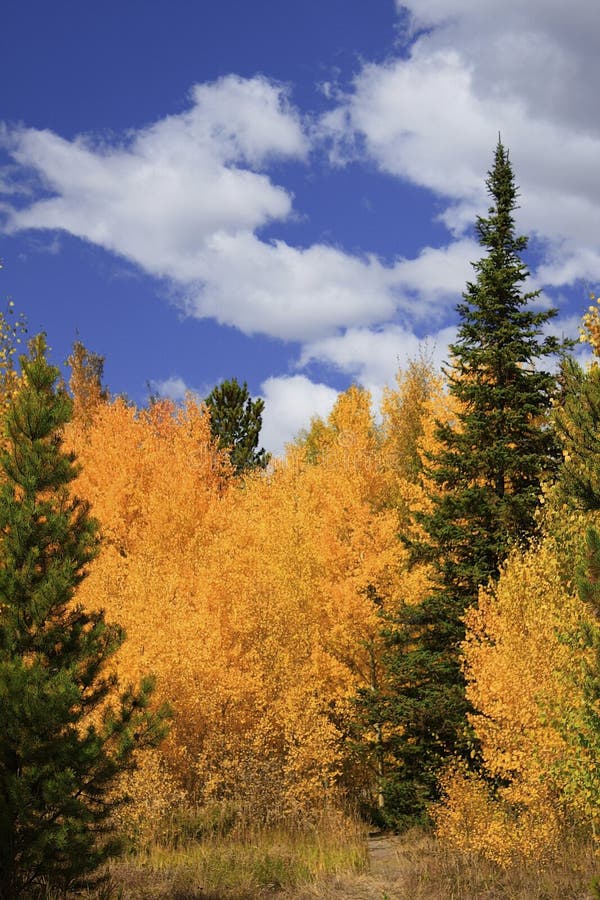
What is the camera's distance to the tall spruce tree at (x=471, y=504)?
867 inches

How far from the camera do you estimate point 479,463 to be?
73.7 feet

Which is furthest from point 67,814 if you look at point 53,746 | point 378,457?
point 378,457

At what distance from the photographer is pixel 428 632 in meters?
23.0

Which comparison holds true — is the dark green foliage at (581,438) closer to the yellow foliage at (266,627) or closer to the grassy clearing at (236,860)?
the yellow foliage at (266,627)

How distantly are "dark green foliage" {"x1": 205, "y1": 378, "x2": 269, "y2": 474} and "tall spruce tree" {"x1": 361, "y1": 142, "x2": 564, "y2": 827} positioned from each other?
32.5 m

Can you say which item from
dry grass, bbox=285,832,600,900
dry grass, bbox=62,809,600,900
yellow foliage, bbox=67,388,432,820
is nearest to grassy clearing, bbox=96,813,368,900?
dry grass, bbox=62,809,600,900

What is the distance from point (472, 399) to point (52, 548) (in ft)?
44.0

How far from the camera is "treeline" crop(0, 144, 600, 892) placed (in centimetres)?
1719

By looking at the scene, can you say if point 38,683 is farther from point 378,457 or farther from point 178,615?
point 378,457

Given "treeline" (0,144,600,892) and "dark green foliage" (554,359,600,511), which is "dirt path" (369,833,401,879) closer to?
"treeline" (0,144,600,892)

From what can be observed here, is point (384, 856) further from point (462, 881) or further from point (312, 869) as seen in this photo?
point (462, 881)

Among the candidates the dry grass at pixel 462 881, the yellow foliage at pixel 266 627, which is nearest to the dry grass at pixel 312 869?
the dry grass at pixel 462 881

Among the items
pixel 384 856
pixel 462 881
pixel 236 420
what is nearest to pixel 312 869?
pixel 384 856

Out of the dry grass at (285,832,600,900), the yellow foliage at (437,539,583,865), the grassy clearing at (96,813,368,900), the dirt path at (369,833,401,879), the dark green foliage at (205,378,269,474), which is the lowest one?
the dirt path at (369,833,401,879)
